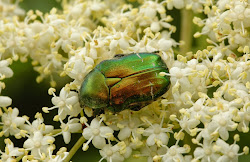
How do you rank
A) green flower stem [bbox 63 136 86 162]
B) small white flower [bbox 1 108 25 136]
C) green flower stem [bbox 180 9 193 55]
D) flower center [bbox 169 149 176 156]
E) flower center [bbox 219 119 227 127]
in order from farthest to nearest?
1. green flower stem [bbox 180 9 193 55]
2. small white flower [bbox 1 108 25 136]
3. green flower stem [bbox 63 136 86 162]
4. flower center [bbox 169 149 176 156]
5. flower center [bbox 219 119 227 127]

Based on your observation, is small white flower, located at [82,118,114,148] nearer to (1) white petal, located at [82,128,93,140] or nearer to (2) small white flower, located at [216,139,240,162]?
(1) white petal, located at [82,128,93,140]

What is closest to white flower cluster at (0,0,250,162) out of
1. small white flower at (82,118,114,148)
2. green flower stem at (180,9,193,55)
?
small white flower at (82,118,114,148)

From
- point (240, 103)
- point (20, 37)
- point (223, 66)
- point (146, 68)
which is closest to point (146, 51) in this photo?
point (146, 68)

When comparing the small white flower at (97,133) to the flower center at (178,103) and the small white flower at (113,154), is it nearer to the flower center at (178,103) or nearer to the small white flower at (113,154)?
the small white flower at (113,154)

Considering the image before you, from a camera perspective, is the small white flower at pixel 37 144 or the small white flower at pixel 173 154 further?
the small white flower at pixel 37 144

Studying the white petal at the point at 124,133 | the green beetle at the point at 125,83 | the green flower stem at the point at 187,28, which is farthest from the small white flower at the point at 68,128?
the green flower stem at the point at 187,28

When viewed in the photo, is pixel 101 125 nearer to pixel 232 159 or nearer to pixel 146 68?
pixel 146 68

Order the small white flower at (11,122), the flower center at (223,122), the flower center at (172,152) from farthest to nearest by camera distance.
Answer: the small white flower at (11,122) < the flower center at (172,152) < the flower center at (223,122)
